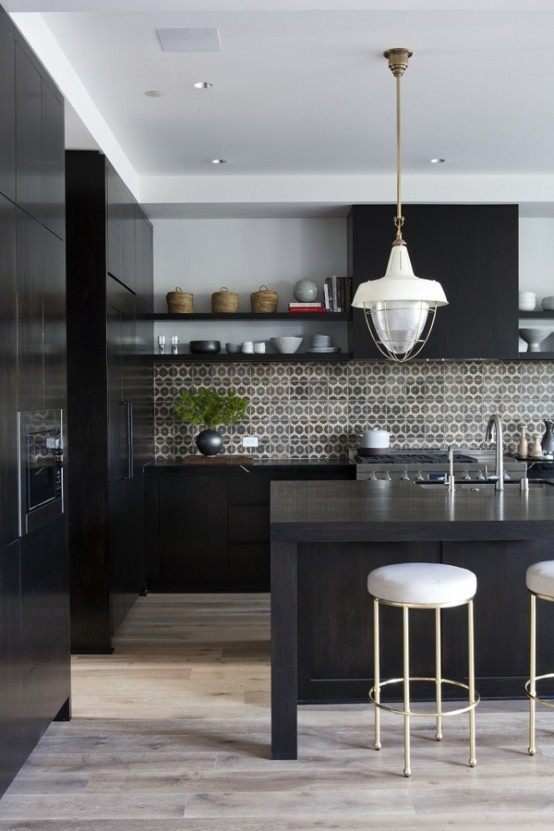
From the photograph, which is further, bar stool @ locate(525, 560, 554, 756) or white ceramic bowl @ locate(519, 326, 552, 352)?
white ceramic bowl @ locate(519, 326, 552, 352)

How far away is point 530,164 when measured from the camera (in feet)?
18.5

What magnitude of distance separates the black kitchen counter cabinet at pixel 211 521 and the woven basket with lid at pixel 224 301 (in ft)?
3.86

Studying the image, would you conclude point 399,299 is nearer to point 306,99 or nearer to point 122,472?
point 306,99

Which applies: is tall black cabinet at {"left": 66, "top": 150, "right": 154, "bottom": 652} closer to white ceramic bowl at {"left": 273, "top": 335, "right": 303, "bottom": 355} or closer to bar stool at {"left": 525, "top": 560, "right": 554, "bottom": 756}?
white ceramic bowl at {"left": 273, "top": 335, "right": 303, "bottom": 355}

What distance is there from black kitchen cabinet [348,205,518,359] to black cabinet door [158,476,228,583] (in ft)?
4.73

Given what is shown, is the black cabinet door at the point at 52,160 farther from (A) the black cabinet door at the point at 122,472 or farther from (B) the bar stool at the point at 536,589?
(B) the bar stool at the point at 536,589

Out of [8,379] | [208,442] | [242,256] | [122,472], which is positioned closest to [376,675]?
[8,379]

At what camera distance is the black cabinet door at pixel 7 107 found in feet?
9.14

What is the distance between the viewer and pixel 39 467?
126 inches

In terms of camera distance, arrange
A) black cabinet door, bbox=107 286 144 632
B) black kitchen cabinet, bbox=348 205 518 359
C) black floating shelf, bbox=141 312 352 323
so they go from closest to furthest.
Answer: black cabinet door, bbox=107 286 144 632
black kitchen cabinet, bbox=348 205 518 359
black floating shelf, bbox=141 312 352 323

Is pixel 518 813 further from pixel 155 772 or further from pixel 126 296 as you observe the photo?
pixel 126 296

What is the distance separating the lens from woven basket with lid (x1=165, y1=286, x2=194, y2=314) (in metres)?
6.16

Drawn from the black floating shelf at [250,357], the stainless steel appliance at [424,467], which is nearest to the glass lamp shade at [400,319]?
the stainless steel appliance at [424,467]

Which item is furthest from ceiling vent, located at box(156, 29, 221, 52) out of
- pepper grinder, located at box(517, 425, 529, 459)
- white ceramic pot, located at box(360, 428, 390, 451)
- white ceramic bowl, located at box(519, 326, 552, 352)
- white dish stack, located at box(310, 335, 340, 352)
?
pepper grinder, located at box(517, 425, 529, 459)
